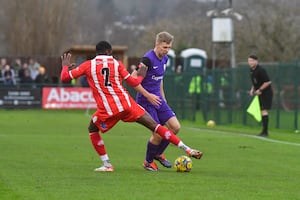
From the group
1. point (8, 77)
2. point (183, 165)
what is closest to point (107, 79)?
point (183, 165)

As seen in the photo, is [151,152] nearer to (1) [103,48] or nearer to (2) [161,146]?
(2) [161,146]

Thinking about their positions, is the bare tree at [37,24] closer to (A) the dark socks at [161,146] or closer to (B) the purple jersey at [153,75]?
(A) the dark socks at [161,146]

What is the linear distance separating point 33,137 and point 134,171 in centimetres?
829

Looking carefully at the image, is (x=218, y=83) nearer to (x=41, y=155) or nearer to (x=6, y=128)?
(x=6, y=128)

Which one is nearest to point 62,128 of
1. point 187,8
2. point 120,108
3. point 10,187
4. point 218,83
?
point 218,83

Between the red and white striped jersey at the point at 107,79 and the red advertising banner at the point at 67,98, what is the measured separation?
26.8m

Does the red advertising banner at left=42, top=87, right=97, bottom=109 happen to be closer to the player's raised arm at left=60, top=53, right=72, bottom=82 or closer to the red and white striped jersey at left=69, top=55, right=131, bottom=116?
the player's raised arm at left=60, top=53, right=72, bottom=82

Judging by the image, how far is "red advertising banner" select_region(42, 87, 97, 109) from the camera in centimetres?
3891

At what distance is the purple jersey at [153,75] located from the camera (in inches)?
507

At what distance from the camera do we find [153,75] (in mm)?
12945

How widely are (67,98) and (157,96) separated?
26603 mm

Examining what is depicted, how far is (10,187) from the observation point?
10.5 m

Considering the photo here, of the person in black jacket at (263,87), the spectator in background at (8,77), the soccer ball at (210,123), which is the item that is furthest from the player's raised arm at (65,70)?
the spectator in background at (8,77)

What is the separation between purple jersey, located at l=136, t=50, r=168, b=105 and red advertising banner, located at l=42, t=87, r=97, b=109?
26.1 meters
